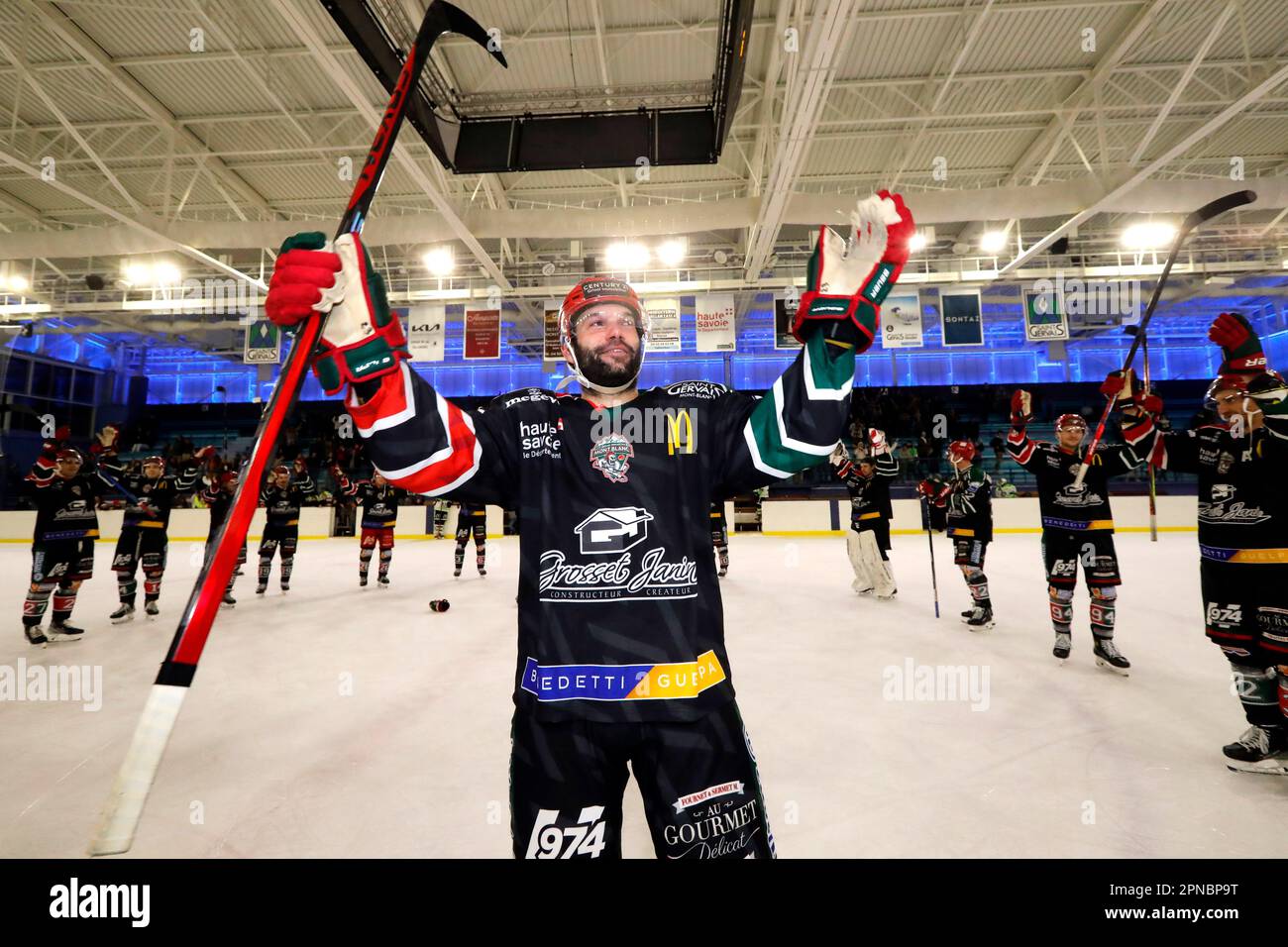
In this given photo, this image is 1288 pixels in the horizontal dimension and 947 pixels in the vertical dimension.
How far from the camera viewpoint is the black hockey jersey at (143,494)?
736cm

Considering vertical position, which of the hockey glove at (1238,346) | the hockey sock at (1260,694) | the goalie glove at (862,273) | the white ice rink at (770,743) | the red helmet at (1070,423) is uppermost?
the hockey glove at (1238,346)

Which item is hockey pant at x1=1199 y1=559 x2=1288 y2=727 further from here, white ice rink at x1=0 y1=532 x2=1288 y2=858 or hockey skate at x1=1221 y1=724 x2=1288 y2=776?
white ice rink at x1=0 y1=532 x2=1288 y2=858

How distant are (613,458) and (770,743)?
2681 mm

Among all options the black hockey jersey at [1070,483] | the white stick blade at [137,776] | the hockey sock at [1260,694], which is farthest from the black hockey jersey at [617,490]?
the black hockey jersey at [1070,483]

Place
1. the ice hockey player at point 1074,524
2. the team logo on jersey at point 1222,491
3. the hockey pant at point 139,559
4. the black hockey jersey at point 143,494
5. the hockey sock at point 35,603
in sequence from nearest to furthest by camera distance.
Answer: the team logo on jersey at point 1222,491 → the ice hockey player at point 1074,524 → the hockey sock at point 35,603 → the hockey pant at point 139,559 → the black hockey jersey at point 143,494

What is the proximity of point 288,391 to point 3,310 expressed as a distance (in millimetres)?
24180

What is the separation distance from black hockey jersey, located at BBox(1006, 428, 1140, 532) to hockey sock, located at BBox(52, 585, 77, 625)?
9.48 m

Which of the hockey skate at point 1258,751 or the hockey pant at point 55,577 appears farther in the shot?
the hockey pant at point 55,577

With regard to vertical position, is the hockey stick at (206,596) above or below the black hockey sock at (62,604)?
above

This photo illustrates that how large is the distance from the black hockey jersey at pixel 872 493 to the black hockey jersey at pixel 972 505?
112 cm

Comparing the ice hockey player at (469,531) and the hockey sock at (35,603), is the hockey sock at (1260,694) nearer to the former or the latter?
the ice hockey player at (469,531)
